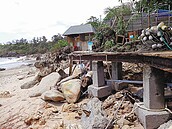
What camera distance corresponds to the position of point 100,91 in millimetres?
7434

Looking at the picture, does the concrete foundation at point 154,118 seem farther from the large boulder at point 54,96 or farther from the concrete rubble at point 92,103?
the large boulder at point 54,96

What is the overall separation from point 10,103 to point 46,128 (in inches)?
161

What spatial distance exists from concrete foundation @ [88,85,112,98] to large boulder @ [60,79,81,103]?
555 millimetres

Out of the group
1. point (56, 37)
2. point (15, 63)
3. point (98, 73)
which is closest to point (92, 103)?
point (98, 73)

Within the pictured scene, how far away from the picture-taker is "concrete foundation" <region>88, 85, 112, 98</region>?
7.40 m

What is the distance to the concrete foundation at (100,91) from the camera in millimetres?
7398

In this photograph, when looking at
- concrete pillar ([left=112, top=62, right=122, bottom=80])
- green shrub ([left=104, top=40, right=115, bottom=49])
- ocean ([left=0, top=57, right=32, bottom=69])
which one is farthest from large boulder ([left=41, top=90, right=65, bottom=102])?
ocean ([left=0, top=57, right=32, bottom=69])

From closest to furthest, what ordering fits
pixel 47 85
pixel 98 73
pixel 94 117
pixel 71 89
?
pixel 94 117 → pixel 98 73 → pixel 71 89 → pixel 47 85

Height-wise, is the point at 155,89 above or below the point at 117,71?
below

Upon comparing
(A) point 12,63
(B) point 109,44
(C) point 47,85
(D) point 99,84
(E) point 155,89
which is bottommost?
(A) point 12,63

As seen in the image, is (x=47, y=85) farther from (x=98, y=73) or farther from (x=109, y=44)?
(x=109, y=44)

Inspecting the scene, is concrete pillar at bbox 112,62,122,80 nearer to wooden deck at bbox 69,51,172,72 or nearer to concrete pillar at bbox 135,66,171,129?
wooden deck at bbox 69,51,172,72

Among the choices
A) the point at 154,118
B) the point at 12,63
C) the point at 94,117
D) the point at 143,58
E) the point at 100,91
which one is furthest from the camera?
the point at 12,63

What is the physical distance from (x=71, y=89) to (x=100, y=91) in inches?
50.0
